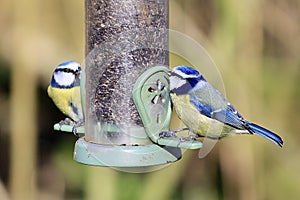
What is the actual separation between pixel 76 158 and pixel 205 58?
1.53 ft

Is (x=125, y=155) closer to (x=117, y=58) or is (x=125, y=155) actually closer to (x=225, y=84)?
(x=117, y=58)

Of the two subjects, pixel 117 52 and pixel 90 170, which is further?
→ pixel 90 170

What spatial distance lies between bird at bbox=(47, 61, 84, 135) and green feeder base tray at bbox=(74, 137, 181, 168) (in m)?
0.15

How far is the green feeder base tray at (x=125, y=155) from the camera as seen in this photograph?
228cm

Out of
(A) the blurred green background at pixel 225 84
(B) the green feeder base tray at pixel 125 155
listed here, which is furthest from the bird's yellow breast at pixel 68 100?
(A) the blurred green background at pixel 225 84

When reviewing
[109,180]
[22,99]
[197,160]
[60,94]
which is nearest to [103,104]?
[60,94]

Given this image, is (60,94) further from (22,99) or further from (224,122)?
(22,99)

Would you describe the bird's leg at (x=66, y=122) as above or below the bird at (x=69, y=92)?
below

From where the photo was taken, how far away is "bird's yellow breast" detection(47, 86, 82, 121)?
8.08 ft

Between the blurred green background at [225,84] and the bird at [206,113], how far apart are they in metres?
0.90

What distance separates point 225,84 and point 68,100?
971 mm

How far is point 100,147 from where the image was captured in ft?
7.63

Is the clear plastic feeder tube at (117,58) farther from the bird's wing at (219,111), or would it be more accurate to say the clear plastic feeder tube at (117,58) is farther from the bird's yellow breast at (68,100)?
the bird's wing at (219,111)

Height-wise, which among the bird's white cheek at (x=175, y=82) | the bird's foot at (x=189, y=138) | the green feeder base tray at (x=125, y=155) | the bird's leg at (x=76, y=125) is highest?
the bird's white cheek at (x=175, y=82)
